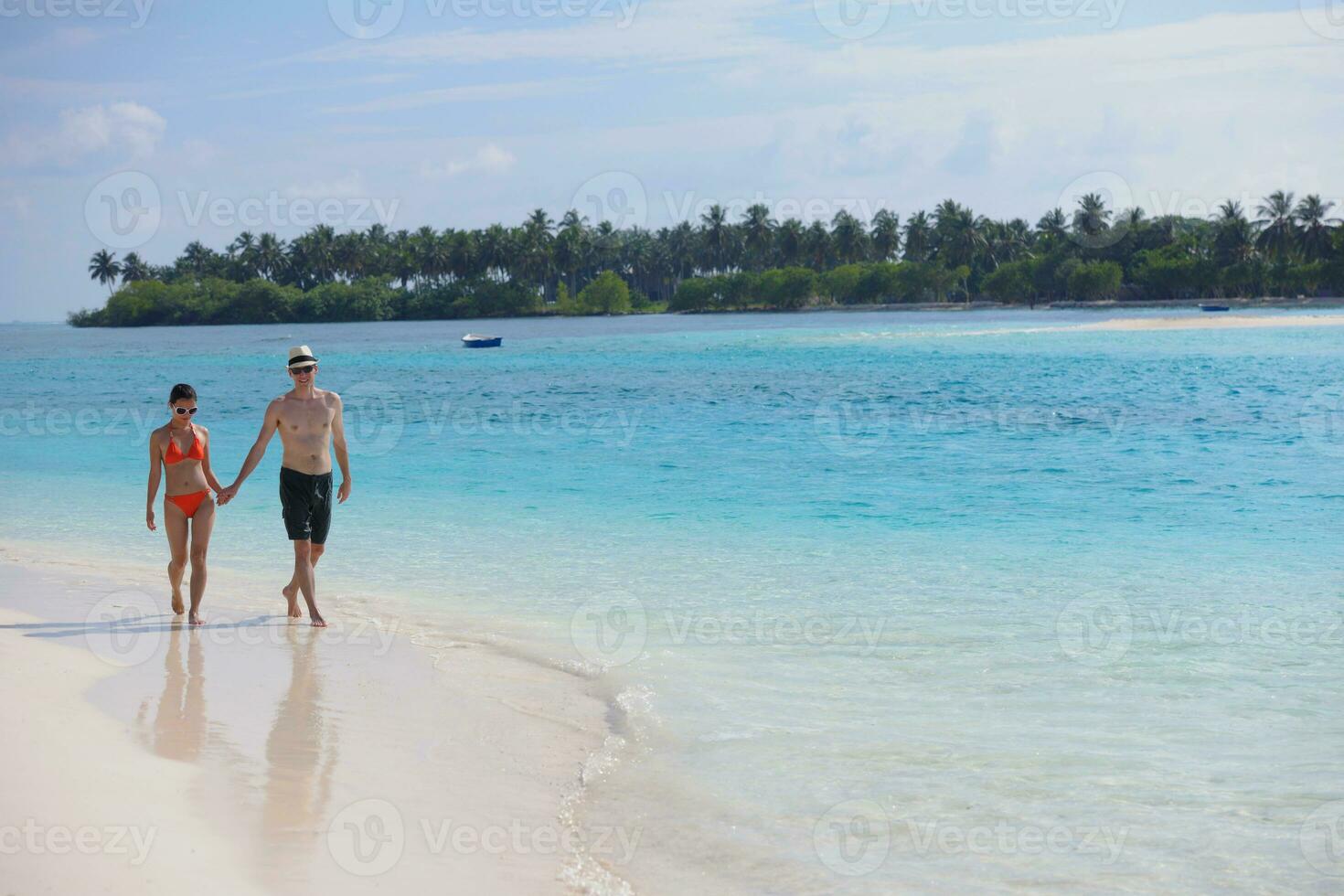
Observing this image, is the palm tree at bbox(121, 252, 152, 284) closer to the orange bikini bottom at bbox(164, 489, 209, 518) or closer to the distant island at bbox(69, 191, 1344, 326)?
the distant island at bbox(69, 191, 1344, 326)

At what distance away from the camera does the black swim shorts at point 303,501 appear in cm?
805

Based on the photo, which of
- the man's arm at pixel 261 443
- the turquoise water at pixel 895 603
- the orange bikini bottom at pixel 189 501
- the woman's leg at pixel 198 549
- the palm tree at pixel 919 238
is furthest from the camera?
the palm tree at pixel 919 238

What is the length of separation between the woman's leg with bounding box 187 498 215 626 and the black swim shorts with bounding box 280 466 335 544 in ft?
1.80

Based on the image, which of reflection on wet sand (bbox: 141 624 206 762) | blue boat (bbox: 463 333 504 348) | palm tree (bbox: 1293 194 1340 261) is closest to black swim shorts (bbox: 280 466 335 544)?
reflection on wet sand (bbox: 141 624 206 762)

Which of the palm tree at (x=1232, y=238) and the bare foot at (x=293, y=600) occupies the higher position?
the palm tree at (x=1232, y=238)

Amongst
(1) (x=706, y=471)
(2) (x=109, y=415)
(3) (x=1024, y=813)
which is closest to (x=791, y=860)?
(3) (x=1024, y=813)

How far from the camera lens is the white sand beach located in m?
4.37

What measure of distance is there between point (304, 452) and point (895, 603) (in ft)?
15.8

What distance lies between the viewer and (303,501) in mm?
8062

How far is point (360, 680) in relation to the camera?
23.2 ft

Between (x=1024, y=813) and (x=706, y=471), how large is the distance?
44.2 ft

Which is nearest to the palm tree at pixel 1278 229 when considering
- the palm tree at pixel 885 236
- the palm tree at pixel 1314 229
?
the palm tree at pixel 1314 229

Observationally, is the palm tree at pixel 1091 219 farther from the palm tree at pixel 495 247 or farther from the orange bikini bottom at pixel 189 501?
the orange bikini bottom at pixel 189 501

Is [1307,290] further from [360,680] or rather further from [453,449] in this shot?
[360,680]
